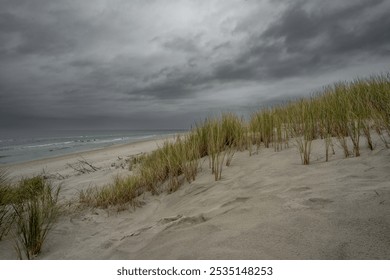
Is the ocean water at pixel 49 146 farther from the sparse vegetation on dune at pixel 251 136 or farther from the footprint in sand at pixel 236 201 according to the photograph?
the footprint in sand at pixel 236 201

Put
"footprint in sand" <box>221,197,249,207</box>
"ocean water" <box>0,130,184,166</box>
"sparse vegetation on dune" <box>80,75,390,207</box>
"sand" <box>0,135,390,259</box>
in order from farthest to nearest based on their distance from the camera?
"ocean water" <box>0,130,184,166</box>, "sparse vegetation on dune" <box>80,75,390,207</box>, "footprint in sand" <box>221,197,249,207</box>, "sand" <box>0,135,390,259</box>

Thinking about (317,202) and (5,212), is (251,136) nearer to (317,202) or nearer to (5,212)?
(317,202)

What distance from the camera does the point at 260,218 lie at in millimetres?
2020

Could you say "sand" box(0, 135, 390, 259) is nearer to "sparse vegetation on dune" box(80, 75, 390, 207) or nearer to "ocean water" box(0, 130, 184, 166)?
"sparse vegetation on dune" box(80, 75, 390, 207)

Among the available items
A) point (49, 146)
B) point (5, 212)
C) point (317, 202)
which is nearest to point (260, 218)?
point (317, 202)

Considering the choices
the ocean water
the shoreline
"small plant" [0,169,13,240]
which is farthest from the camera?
the ocean water

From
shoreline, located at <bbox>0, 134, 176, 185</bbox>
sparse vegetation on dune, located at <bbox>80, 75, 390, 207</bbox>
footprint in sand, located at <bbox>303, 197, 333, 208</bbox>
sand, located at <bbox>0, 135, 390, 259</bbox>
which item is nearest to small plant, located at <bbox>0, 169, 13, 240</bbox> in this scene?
sand, located at <bbox>0, 135, 390, 259</bbox>

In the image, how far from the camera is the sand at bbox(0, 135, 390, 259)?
161 cm

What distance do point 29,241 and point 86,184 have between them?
312 cm

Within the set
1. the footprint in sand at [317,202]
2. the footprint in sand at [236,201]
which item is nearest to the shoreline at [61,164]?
the footprint in sand at [236,201]

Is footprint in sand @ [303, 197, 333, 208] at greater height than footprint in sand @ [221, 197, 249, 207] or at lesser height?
greater

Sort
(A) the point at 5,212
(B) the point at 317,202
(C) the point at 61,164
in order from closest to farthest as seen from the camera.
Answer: (B) the point at 317,202 < (A) the point at 5,212 < (C) the point at 61,164

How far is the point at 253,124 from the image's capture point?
5.21 meters
